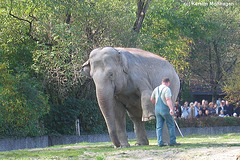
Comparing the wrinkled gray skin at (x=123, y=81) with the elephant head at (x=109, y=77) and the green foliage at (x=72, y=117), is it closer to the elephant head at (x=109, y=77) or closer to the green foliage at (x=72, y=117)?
the elephant head at (x=109, y=77)

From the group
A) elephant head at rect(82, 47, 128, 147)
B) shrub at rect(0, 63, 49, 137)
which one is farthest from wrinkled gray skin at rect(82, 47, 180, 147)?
shrub at rect(0, 63, 49, 137)

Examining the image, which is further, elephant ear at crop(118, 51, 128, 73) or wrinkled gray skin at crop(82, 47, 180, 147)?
elephant ear at crop(118, 51, 128, 73)

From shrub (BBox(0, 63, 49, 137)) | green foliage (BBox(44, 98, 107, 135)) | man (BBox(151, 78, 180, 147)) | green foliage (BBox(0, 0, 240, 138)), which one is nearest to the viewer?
man (BBox(151, 78, 180, 147))

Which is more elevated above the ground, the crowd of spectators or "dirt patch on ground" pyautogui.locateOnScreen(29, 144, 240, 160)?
the crowd of spectators

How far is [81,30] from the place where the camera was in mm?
25594

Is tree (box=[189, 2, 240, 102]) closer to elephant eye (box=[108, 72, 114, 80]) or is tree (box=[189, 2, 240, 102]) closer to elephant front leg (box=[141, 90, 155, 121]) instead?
elephant front leg (box=[141, 90, 155, 121])

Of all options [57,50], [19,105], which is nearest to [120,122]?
[19,105]

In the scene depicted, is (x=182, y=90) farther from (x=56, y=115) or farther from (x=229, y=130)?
(x=56, y=115)

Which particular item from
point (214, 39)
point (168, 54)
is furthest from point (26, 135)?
point (214, 39)

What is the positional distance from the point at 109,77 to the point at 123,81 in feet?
1.44

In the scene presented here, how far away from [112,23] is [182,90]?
24858mm

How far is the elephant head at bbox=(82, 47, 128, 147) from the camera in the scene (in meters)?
13.7

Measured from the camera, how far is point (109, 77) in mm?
13906

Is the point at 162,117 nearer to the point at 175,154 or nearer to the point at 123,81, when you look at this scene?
the point at 123,81
